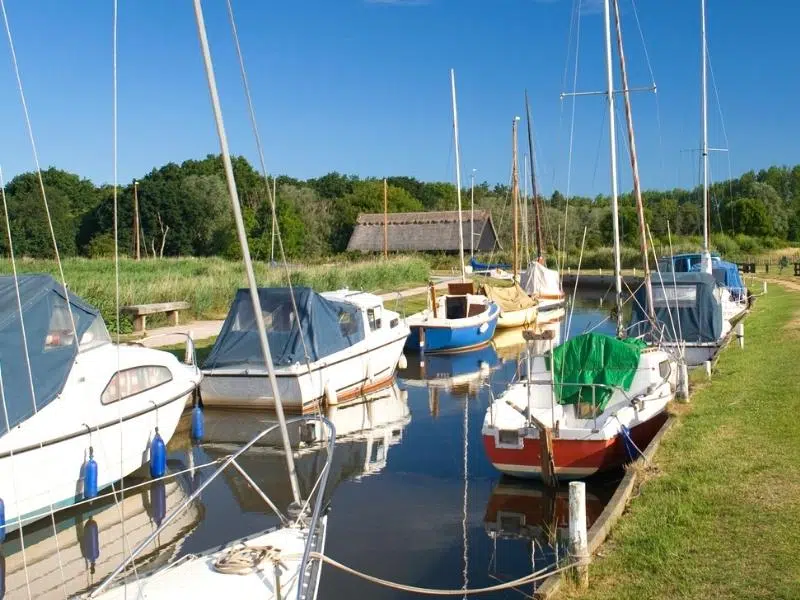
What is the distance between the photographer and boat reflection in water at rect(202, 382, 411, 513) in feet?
44.6

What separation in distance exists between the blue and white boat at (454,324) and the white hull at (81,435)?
13833 millimetres

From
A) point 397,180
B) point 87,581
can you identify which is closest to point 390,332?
point 87,581

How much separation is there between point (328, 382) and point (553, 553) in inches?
361

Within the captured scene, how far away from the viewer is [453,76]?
37.6 metres

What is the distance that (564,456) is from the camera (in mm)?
12695

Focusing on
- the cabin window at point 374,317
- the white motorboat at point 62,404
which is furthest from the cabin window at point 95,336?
the cabin window at point 374,317

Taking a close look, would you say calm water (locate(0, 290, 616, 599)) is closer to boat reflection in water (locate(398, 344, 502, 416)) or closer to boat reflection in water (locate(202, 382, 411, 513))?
boat reflection in water (locate(202, 382, 411, 513))

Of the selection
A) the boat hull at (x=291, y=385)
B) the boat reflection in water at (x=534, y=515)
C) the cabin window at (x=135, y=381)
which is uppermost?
the cabin window at (x=135, y=381)

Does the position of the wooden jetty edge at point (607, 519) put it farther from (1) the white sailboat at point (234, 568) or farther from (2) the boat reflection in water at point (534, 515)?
(1) the white sailboat at point (234, 568)

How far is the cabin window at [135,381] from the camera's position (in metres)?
12.8

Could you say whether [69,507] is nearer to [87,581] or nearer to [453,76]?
[87,581]

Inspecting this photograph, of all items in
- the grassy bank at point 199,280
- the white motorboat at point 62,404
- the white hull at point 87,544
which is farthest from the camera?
the grassy bank at point 199,280

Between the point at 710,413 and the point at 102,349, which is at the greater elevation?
the point at 102,349

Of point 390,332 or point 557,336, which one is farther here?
point 557,336
